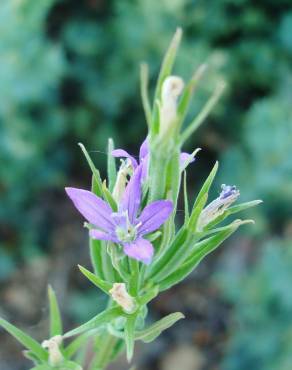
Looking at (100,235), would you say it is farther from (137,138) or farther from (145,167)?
(137,138)

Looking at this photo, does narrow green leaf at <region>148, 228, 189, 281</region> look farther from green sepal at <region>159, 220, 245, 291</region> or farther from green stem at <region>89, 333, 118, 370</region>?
green stem at <region>89, 333, 118, 370</region>

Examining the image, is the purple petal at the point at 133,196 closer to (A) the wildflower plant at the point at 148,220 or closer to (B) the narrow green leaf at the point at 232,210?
(A) the wildflower plant at the point at 148,220

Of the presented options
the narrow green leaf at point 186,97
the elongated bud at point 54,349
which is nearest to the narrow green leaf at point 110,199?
the narrow green leaf at point 186,97

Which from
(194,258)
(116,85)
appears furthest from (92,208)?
(116,85)

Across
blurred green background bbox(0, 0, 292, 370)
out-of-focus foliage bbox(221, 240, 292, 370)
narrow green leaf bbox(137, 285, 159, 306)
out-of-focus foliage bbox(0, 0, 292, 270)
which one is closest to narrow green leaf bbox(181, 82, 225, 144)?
narrow green leaf bbox(137, 285, 159, 306)

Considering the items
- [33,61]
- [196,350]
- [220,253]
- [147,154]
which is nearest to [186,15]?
[33,61]

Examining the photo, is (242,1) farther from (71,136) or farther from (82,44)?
(71,136)

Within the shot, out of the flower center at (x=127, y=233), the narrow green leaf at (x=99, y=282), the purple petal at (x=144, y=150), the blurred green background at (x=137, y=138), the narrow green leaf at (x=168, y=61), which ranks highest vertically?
the blurred green background at (x=137, y=138)
